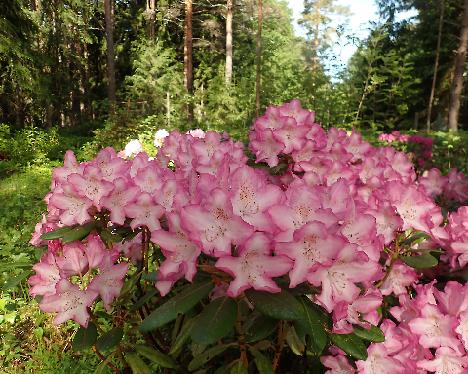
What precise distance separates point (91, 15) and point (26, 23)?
36.1ft

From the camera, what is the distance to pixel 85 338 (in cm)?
123

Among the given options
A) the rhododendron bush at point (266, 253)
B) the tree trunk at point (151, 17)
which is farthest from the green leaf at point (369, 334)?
the tree trunk at point (151, 17)

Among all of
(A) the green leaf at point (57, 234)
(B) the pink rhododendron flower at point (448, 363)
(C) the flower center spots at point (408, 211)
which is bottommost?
(B) the pink rhododendron flower at point (448, 363)

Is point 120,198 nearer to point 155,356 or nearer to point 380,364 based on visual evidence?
point 155,356

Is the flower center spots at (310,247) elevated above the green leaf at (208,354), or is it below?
above

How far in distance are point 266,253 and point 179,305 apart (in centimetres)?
29

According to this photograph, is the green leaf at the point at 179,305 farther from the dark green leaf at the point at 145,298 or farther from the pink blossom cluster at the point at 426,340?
the pink blossom cluster at the point at 426,340

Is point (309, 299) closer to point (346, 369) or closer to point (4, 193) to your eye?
point (346, 369)

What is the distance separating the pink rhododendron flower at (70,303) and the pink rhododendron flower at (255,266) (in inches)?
19.2

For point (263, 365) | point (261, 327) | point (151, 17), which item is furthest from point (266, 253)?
point (151, 17)

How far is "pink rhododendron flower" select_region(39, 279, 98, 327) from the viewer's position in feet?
3.82

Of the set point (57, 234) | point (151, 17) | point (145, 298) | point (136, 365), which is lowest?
point (136, 365)

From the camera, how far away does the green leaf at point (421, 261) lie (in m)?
1.41

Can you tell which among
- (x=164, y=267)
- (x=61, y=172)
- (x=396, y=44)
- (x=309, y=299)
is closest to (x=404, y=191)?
(x=309, y=299)
